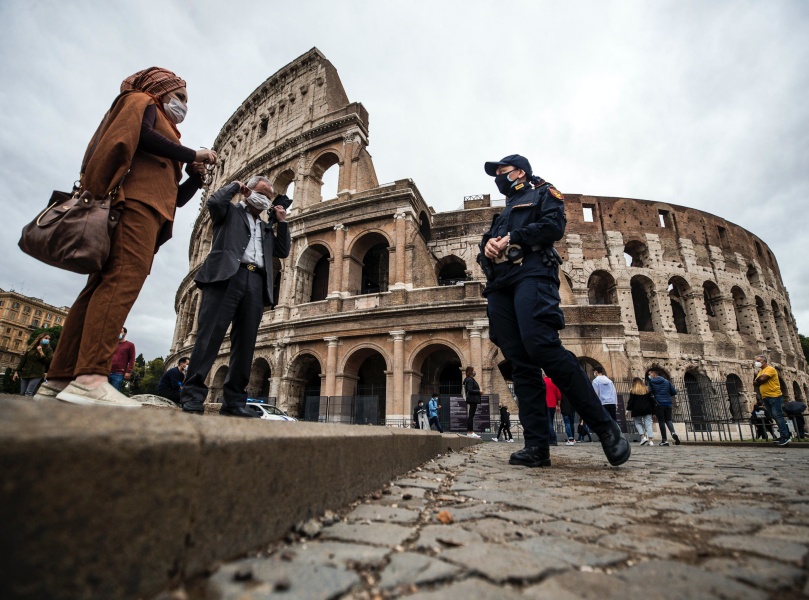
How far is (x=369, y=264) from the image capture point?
1958cm

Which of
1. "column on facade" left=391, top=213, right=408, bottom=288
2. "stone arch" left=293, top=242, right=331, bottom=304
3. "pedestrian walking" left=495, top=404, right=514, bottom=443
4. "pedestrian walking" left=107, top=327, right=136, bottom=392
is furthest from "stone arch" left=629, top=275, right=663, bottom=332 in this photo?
"pedestrian walking" left=107, top=327, right=136, bottom=392

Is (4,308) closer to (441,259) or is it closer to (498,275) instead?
(441,259)

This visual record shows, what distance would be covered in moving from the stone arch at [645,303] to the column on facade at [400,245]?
1336 cm

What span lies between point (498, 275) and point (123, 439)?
3.15 metres

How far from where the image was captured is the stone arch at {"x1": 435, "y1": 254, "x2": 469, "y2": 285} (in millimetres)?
19822

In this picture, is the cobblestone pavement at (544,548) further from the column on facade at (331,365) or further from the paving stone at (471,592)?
the column on facade at (331,365)

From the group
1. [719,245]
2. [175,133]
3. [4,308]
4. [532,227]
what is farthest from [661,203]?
[4,308]

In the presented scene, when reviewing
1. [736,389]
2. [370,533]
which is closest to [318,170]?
[370,533]

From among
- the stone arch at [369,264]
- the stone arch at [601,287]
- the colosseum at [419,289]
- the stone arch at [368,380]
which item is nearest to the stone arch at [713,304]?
the colosseum at [419,289]

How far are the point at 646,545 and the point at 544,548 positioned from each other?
1.07 feet

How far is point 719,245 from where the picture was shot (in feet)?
79.3

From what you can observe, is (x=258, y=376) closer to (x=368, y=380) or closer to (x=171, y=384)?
(x=368, y=380)

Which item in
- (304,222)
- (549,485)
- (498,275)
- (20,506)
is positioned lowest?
(549,485)

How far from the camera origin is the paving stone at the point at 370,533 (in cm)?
138
